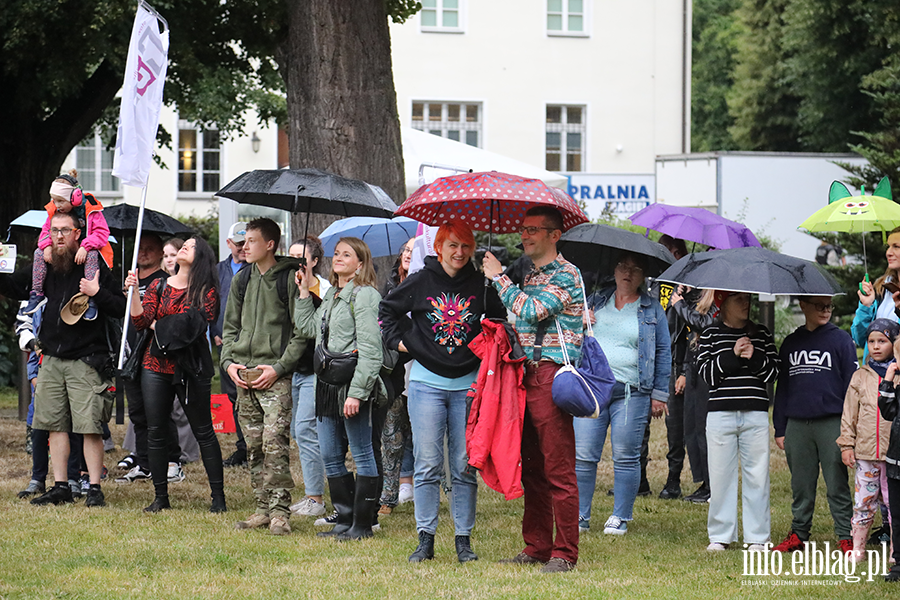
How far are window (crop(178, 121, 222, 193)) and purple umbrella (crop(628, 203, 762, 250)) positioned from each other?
2393 centimetres

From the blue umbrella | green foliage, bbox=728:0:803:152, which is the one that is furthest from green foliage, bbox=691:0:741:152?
the blue umbrella

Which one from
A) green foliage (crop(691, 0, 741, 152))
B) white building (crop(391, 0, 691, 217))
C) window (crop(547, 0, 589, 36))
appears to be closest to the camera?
white building (crop(391, 0, 691, 217))

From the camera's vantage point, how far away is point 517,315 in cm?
634

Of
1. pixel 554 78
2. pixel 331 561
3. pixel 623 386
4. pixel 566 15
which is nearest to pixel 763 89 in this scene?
pixel 566 15

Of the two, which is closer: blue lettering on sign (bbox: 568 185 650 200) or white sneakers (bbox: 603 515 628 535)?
white sneakers (bbox: 603 515 628 535)

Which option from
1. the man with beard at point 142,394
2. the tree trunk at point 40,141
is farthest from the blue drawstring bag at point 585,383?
the tree trunk at point 40,141

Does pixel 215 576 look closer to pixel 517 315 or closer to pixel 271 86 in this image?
pixel 517 315

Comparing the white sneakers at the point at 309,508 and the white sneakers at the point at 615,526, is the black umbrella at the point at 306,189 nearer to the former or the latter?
the white sneakers at the point at 309,508

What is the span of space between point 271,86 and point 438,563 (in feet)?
40.5

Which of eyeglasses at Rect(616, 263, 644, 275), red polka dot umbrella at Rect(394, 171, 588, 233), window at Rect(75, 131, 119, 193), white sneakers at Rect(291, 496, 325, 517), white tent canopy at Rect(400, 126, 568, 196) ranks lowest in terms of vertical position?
white sneakers at Rect(291, 496, 325, 517)

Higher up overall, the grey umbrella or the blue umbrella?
the grey umbrella

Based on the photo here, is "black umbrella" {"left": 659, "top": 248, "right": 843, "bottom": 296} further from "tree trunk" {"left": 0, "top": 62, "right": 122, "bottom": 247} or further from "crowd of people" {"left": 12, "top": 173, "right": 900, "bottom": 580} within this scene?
"tree trunk" {"left": 0, "top": 62, "right": 122, "bottom": 247}

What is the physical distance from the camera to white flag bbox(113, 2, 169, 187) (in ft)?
27.6

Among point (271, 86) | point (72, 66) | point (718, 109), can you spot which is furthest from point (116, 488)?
point (718, 109)
